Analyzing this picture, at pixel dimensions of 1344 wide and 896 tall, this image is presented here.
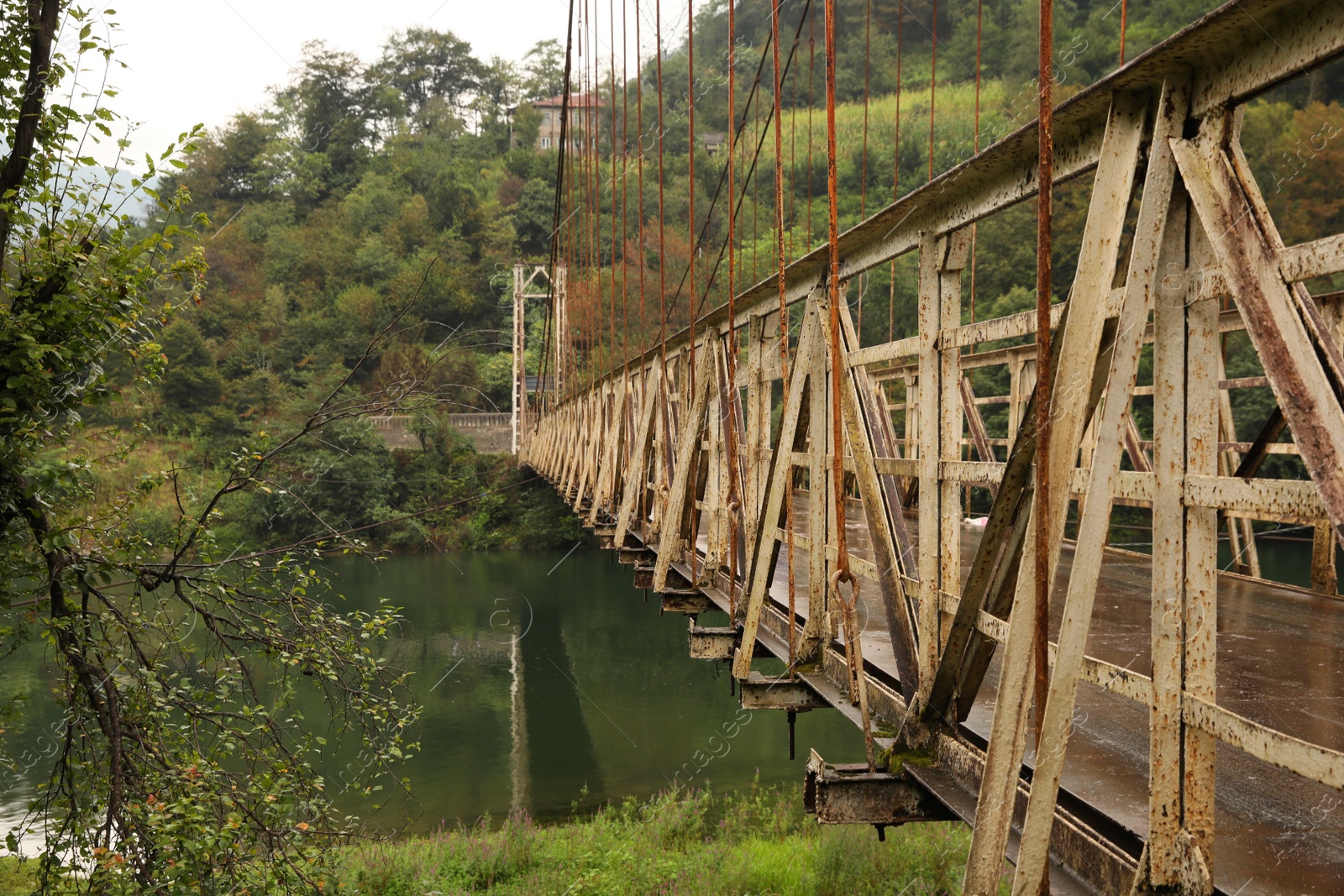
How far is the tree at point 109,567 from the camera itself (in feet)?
8.80

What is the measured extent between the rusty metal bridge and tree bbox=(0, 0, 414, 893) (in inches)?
A: 58.8

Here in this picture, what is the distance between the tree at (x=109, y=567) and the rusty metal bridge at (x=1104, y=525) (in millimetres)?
1493

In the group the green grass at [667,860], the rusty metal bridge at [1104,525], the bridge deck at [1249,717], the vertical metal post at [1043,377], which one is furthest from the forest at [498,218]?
the vertical metal post at [1043,377]

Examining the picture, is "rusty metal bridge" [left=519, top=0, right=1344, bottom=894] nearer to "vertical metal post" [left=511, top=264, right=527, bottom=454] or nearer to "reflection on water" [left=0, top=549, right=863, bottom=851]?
"reflection on water" [left=0, top=549, right=863, bottom=851]

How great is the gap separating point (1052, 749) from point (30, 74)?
329 cm

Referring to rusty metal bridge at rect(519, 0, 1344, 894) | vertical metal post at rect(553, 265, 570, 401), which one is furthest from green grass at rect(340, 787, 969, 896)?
vertical metal post at rect(553, 265, 570, 401)

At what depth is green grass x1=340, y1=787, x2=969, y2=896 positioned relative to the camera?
5.61 m

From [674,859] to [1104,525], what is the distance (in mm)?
5621

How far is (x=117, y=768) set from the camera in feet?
8.84

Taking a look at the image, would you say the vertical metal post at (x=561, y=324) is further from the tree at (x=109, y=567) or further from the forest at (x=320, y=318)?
the tree at (x=109, y=567)

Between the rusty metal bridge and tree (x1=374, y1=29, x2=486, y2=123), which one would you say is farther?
tree (x1=374, y1=29, x2=486, y2=123)

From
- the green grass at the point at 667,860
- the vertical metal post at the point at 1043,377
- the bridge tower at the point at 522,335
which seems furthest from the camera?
the bridge tower at the point at 522,335

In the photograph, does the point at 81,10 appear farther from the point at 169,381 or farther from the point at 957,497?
the point at 169,381

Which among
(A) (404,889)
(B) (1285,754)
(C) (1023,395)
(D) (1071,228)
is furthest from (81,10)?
(D) (1071,228)
